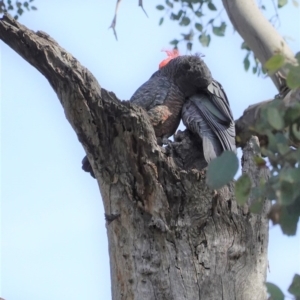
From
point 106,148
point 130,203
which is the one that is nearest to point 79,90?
point 106,148

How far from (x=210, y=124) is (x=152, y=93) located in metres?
0.35

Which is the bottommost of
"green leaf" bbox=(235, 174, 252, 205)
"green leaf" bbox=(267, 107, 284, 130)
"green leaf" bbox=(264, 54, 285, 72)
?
"green leaf" bbox=(235, 174, 252, 205)

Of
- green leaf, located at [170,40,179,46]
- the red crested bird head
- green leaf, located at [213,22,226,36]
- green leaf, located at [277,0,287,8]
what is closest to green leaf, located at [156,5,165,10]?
green leaf, located at [170,40,179,46]

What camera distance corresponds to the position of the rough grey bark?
2561mm

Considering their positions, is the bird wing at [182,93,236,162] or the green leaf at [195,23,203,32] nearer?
the bird wing at [182,93,236,162]

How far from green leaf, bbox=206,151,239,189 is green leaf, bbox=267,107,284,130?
122mm

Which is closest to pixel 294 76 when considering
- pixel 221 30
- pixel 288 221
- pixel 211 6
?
pixel 288 221

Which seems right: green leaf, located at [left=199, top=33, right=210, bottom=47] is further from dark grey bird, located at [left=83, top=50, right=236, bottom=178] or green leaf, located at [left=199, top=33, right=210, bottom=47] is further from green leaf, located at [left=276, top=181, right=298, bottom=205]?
green leaf, located at [left=276, top=181, right=298, bottom=205]

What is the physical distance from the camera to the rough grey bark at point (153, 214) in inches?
101

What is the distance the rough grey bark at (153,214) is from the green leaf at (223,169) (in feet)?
3.53

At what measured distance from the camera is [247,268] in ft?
8.54

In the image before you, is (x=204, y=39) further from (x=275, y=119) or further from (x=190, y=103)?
(x=275, y=119)

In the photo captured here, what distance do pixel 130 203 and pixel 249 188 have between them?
3.66 feet

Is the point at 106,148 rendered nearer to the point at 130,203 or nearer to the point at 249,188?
the point at 130,203
